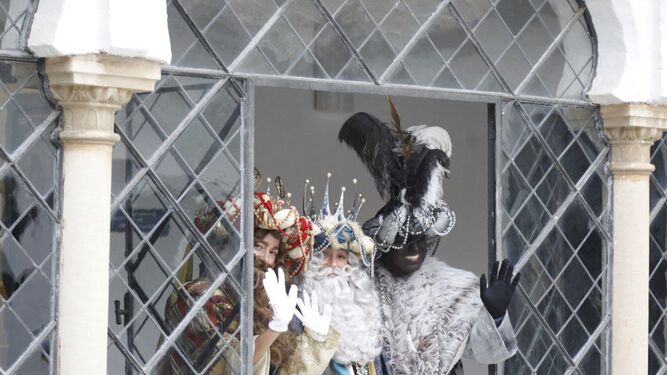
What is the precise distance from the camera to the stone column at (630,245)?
6.59m

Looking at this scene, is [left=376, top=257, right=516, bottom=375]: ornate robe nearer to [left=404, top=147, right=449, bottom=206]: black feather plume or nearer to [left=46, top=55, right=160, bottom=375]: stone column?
[left=404, top=147, right=449, bottom=206]: black feather plume

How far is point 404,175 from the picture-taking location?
641 centimetres

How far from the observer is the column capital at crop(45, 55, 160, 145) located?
190 inches

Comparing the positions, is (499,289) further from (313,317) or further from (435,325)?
(313,317)

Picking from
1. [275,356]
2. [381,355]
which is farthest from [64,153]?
[381,355]

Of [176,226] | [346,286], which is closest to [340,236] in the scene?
[346,286]

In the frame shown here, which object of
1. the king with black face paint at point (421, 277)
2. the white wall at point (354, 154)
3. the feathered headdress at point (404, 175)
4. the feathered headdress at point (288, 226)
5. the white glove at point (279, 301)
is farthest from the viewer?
the white wall at point (354, 154)

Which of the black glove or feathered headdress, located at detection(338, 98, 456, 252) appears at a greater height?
feathered headdress, located at detection(338, 98, 456, 252)

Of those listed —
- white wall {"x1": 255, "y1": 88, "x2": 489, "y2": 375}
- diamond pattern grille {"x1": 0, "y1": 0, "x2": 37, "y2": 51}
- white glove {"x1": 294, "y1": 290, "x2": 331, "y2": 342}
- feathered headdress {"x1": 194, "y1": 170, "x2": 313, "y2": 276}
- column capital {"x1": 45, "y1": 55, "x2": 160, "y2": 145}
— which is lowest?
white glove {"x1": 294, "y1": 290, "x2": 331, "y2": 342}

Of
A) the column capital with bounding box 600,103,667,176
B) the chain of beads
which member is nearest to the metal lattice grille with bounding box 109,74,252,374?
the chain of beads

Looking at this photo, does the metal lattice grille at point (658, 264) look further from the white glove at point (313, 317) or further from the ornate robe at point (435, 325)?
the white glove at point (313, 317)

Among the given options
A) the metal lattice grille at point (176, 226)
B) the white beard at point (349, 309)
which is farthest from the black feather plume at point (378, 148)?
the metal lattice grille at point (176, 226)

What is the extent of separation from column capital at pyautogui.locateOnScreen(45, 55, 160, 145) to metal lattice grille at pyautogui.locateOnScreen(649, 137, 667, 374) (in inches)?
118

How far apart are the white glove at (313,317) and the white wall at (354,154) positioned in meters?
2.12
